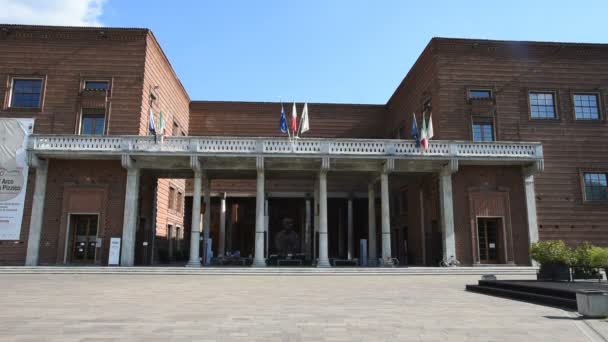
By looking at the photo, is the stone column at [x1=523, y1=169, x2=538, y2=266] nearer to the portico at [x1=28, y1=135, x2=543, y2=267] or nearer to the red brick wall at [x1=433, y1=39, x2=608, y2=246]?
the portico at [x1=28, y1=135, x2=543, y2=267]

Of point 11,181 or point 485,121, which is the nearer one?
point 11,181

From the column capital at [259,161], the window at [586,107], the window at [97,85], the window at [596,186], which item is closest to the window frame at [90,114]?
the window at [97,85]

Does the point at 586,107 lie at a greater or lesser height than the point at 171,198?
greater

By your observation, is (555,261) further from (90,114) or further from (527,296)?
(90,114)

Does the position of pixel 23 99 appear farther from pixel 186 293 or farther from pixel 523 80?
pixel 523 80

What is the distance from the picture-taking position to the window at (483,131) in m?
29.1

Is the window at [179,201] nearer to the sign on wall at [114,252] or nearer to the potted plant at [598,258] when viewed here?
the sign on wall at [114,252]

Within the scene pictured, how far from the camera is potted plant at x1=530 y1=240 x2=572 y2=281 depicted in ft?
50.7

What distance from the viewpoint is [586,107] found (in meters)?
29.8

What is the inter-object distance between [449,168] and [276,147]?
10.6 metres

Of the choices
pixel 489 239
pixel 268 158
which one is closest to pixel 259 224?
pixel 268 158

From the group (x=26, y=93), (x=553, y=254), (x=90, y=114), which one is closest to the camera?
(x=553, y=254)

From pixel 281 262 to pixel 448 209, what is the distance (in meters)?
10.9

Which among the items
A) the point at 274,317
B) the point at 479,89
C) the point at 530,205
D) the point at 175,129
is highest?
the point at 479,89
